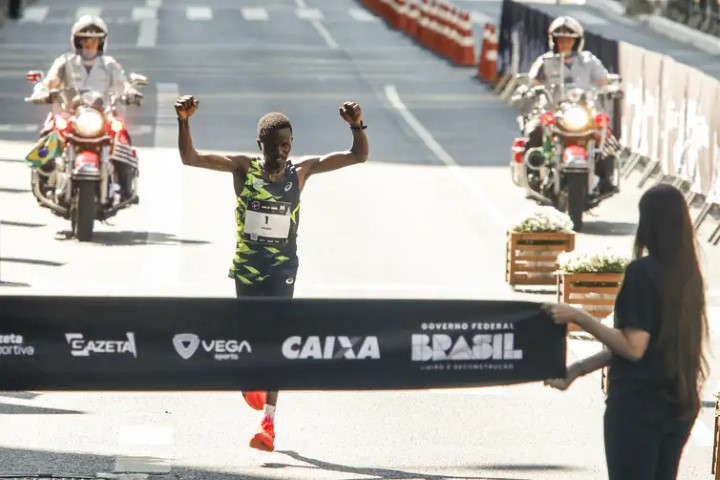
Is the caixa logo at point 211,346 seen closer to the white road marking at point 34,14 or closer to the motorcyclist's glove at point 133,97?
the motorcyclist's glove at point 133,97

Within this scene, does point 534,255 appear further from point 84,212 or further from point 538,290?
point 84,212

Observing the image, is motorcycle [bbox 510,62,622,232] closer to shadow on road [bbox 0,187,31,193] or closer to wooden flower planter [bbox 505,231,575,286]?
wooden flower planter [bbox 505,231,575,286]

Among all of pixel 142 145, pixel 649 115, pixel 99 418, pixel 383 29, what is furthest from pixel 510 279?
pixel 383 29

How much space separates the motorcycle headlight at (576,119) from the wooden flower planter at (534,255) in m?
3.93

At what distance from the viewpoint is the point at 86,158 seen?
2038 centimetres

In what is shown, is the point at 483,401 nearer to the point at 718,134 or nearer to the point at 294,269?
the point at 294,269

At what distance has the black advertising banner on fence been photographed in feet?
32.7

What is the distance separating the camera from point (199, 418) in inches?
506

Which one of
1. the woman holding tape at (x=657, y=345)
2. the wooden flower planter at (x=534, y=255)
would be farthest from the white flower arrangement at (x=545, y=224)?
the woman holding tape at (x=657, y=345)

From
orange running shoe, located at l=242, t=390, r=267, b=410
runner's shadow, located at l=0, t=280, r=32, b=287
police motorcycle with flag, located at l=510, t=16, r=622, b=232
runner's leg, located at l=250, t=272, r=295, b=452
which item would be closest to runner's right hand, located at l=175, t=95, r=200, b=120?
runner's leg, located at l=250, t=272, r=295, b=452

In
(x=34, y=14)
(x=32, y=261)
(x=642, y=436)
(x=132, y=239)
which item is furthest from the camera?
(x=34, y=14)

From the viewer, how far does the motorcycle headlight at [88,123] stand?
66.6 ft

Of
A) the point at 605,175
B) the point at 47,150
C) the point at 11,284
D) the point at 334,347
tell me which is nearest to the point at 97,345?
the point at 334,347

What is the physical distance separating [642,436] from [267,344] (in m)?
2.27
